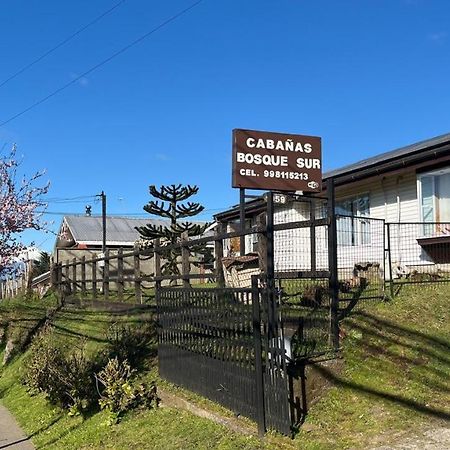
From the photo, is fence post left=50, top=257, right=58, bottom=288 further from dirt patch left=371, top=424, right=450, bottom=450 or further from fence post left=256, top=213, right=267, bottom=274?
dirt patch left=371, top=424, right=450, bottom=450

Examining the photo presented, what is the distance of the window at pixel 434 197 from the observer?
629 inches

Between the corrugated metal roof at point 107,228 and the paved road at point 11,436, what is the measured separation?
41.0 m

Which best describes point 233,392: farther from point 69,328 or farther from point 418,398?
point 69,328

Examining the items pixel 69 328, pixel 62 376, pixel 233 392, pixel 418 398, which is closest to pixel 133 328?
pixel 62 376

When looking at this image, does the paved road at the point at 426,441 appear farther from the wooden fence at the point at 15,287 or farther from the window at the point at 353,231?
the wooden fence at the point at 15,287

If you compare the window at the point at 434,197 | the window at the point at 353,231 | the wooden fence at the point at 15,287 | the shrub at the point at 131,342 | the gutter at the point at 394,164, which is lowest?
the shrub at the point at 131,342

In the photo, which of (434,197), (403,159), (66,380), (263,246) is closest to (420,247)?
(434,197)

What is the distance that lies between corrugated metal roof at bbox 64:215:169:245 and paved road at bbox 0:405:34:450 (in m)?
41.0

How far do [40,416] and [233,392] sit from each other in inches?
176

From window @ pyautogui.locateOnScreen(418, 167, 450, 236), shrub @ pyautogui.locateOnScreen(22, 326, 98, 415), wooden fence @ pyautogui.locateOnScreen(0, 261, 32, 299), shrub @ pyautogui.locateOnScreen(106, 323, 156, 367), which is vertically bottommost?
shrub @ pyautogui.locateOnScreen(22, 326, 98, 415)

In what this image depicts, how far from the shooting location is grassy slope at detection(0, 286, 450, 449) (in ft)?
18.9

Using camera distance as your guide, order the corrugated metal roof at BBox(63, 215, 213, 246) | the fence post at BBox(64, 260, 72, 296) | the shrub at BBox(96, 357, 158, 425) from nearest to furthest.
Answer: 1. the shrub at BBox(96, 357, 158, 425)
2. the fence post at BBox(64, 260, 72, 296)
3. the corrugated metal roof at BBox(63, 215, 213, 246)

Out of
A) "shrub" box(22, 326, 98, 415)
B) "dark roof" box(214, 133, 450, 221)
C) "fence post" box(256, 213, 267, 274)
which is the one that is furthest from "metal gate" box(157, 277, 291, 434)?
"dark roof" box(214, 133, 450, 221)

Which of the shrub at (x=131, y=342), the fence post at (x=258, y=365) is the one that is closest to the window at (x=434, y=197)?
the shrub at (x=131, y=342)
